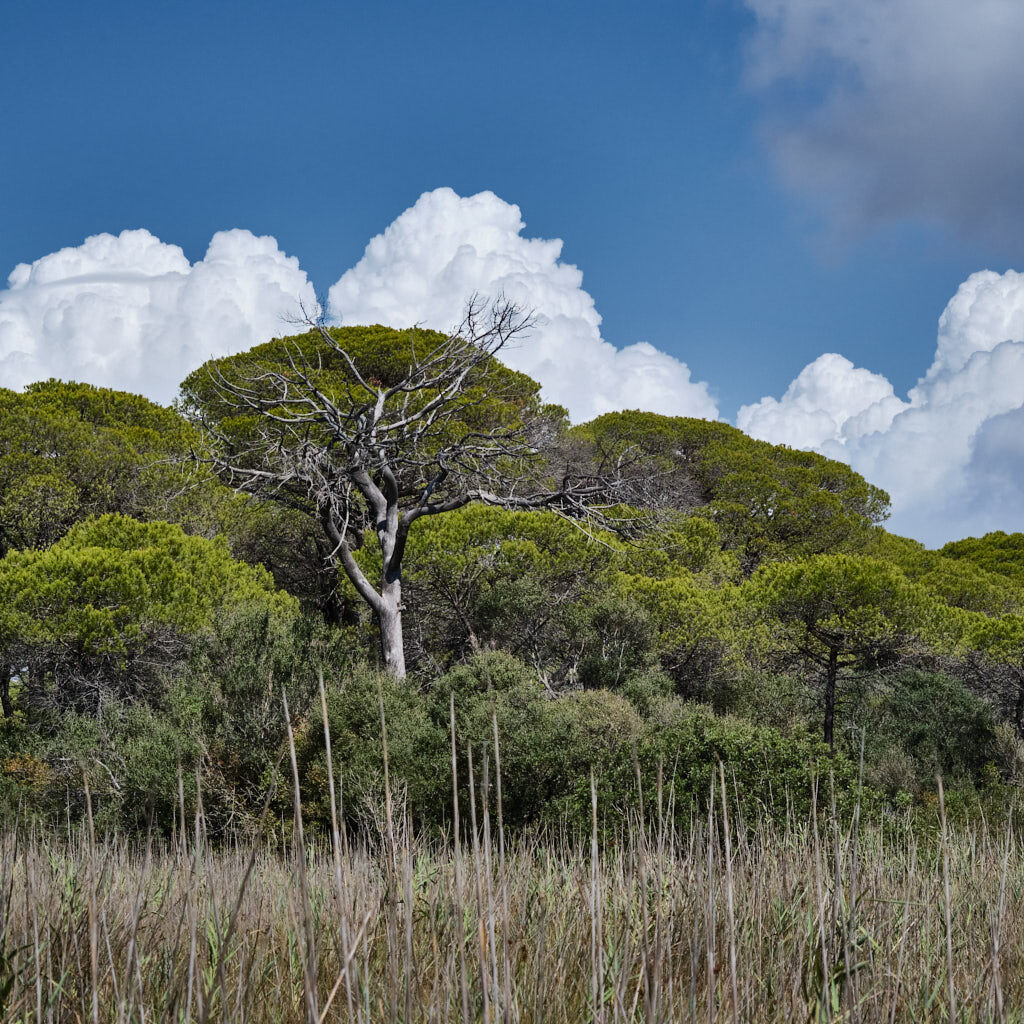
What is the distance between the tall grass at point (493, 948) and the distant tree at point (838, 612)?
13.7 m

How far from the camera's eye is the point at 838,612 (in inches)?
683

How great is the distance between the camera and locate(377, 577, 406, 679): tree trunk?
1320 cm

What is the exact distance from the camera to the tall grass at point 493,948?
1.82 metres

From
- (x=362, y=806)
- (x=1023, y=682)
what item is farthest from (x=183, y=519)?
(x=1023, y=682)

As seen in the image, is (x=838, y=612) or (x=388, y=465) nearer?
(x=388, y=465)

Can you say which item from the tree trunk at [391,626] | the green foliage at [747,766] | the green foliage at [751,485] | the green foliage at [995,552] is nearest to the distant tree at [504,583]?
the tree trunk at [391,626]

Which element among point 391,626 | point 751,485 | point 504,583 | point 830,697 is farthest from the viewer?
point 751,485

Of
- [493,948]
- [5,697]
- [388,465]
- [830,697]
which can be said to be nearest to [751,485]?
[830,697]

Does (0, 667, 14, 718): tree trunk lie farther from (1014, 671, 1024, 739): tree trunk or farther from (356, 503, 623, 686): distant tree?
(1014, 671, 1024, 739): tree trunk

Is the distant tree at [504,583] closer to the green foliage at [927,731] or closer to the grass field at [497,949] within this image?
the green foliage at [927,731]

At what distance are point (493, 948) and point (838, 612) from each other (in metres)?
16.8

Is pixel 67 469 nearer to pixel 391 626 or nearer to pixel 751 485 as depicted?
pixel 391 626

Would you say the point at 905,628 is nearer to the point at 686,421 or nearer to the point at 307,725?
the point at 307,725

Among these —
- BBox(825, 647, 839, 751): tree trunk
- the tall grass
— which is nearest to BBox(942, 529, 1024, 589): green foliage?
BBox(825, 647, 839, 751): tree trunk
